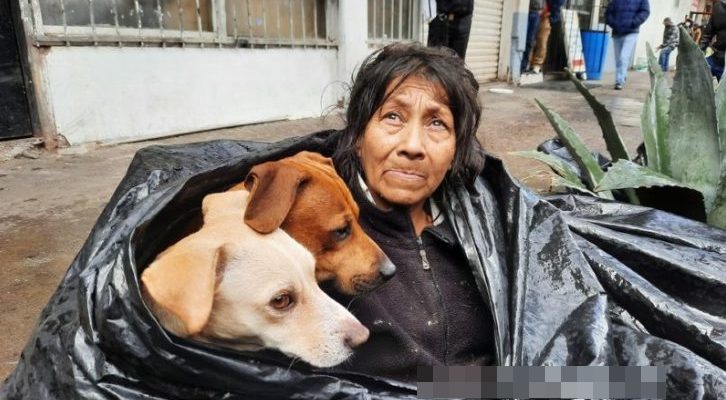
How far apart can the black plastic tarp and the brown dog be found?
0.70ft

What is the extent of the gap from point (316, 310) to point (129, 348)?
36 cm

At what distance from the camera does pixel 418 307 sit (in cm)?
149

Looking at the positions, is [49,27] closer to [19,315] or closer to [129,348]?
[19,315]

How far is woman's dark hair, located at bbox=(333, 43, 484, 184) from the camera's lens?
1.61 m

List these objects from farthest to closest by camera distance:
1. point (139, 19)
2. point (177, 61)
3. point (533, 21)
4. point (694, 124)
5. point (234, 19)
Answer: point (533, 21)
point (234, 19)
point (177, 61)
point (139, 19)
point (694, 124)

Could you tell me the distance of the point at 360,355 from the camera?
136cm

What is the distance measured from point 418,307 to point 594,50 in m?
11.9

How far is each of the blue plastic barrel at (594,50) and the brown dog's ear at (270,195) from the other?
12027 mm

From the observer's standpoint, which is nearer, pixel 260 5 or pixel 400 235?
pixel 400 235

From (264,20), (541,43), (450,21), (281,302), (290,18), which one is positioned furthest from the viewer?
(541,43)

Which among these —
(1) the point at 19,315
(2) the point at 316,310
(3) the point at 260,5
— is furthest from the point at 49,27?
(2) the point at 316,310

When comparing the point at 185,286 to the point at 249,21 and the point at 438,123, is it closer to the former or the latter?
the point at 438,123

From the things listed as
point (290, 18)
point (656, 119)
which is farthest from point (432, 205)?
point (290, 18)

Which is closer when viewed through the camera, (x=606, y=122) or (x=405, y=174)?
(x=405, y=174)
